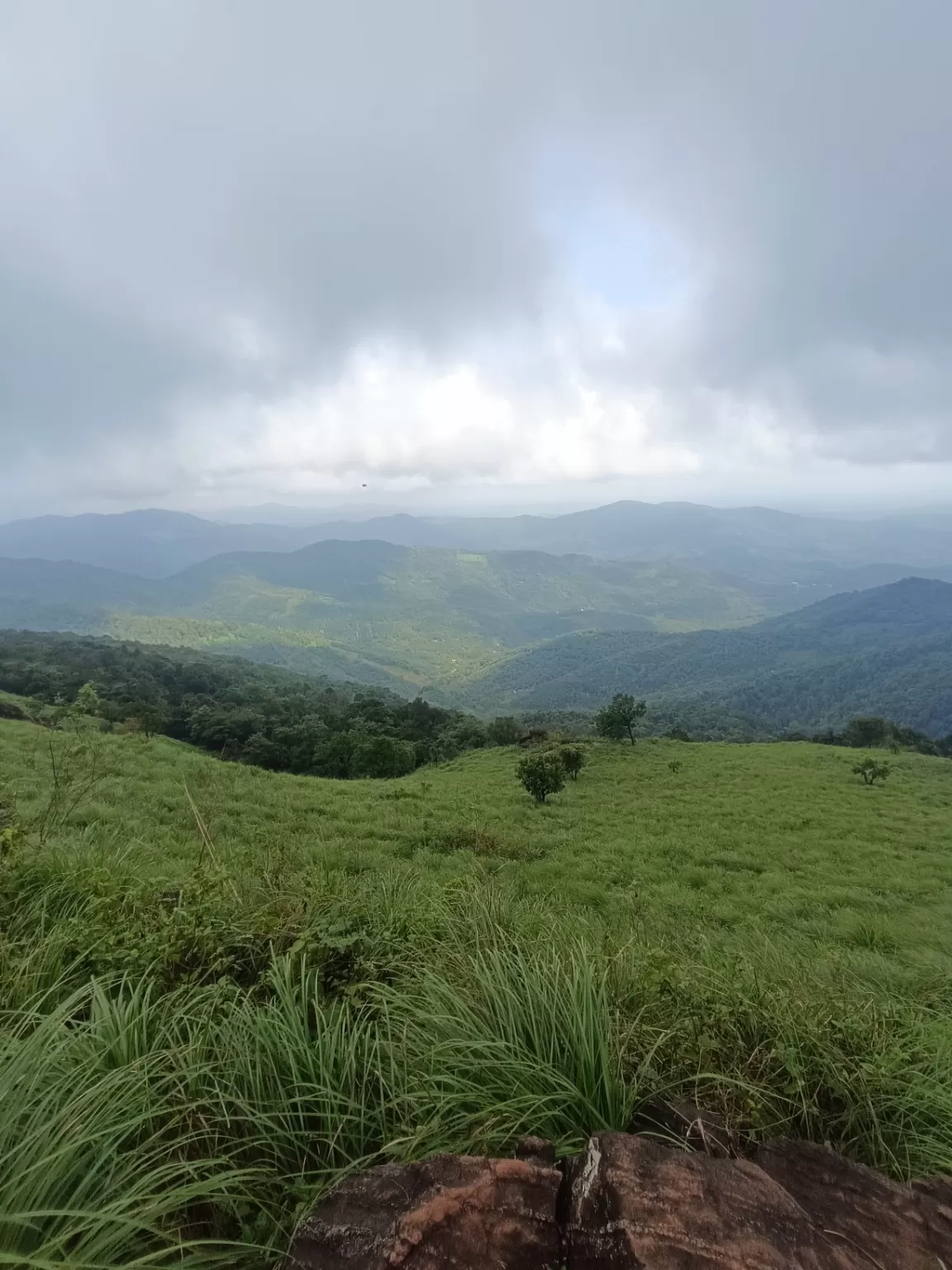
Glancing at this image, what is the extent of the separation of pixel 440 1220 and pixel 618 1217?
54cm

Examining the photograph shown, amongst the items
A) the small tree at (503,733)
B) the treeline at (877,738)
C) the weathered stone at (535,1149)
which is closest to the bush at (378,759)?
the small tree at (503,733)

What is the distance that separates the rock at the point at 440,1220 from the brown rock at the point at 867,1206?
0.92 m

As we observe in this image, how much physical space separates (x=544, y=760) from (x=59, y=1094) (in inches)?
750

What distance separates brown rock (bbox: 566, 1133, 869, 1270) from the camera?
5.51 feet

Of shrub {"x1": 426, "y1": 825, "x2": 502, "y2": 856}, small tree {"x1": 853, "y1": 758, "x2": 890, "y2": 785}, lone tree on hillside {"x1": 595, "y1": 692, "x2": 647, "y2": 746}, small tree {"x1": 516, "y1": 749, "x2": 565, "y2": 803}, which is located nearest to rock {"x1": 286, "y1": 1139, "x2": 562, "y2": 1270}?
shrub {"x1": 426, "y1": 825, "x2": 502, "y2": 856}

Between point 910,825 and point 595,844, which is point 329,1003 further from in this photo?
point 910,825

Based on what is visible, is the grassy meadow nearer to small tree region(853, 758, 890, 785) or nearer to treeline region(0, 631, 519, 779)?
treeline region(0, 631, 519, 779)

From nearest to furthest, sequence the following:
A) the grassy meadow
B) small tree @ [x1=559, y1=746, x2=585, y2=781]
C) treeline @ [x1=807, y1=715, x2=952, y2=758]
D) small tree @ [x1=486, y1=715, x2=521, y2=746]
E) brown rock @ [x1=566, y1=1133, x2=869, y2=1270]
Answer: brown rock @ [x1=566, y1=1133, x2=869, y2=1270]
the grassy meadow
small tree @ [x1=559, y1=746, x2=585, y2=781]
small tree @ [x1=486, y1=715, x2=521, y2=746]
treeline @ [x1=807, y1=715, x2=952, y2=758]

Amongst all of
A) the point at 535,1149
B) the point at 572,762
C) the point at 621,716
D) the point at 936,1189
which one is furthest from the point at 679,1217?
the point at 621,716

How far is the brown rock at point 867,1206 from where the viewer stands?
1831 millimetres

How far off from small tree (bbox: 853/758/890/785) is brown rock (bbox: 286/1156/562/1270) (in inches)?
1141

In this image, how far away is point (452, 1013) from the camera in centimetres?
290

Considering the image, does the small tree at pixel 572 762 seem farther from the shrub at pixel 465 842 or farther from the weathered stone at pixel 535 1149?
the weathered stone at pixel 535 1149

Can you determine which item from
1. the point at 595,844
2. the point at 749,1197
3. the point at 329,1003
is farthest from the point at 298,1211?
the point at 595,844
